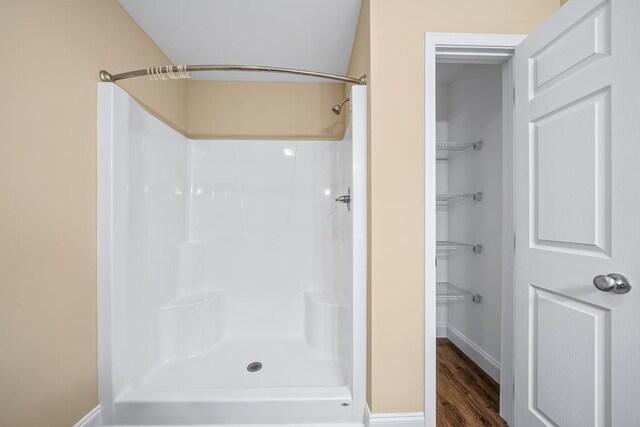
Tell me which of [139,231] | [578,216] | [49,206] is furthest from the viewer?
[139,231]

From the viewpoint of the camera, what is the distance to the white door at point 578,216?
79 cm

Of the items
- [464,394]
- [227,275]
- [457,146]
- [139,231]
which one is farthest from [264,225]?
[464,394]

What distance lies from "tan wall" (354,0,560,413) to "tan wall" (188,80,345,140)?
1054 millimetres

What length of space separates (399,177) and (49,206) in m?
1.57

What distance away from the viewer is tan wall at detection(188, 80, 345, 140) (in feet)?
7.50

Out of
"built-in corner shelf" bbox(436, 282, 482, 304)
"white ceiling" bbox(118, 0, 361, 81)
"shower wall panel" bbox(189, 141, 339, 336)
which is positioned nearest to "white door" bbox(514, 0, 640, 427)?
"built-in corner shelf" bbox(436, 282, 482, 304)

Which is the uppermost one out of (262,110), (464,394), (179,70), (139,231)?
(262,110)

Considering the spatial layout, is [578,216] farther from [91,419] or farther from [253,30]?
[91,419]

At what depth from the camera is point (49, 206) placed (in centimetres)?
108

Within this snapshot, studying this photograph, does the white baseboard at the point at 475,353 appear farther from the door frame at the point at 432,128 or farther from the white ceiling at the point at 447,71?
the white ceiling at the point at 447,71

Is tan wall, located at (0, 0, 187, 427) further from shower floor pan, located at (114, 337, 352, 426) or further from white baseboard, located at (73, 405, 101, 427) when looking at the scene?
shower floor pan, located at (114, 337, 352, 426)

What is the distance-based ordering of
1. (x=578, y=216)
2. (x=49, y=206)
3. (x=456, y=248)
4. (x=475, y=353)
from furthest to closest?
(x=456, y=248), (x=475, y=353), (x=49, y=206), (x=578, y=216)

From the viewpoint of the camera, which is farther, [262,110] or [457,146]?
[262,110]

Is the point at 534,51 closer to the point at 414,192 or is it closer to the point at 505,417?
the point at 414,192
